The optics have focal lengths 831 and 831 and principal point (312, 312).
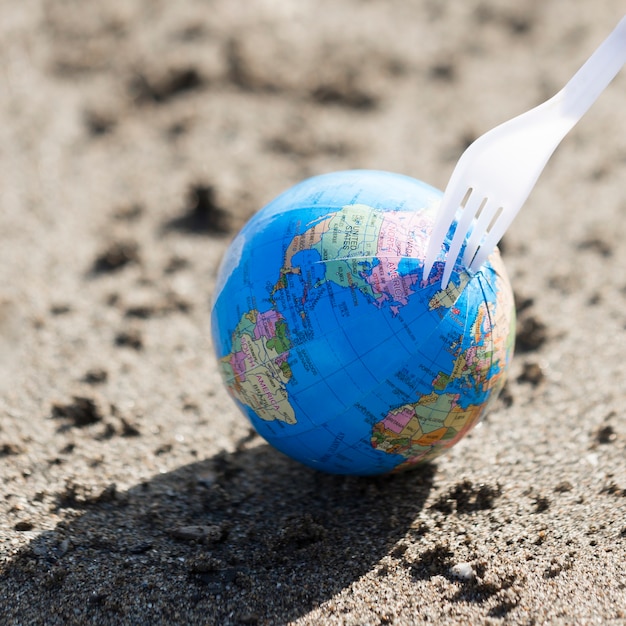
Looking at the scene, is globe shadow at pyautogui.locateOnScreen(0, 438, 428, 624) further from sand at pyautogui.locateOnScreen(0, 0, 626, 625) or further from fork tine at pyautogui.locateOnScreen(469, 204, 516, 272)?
fork tine at pyautogui.locateOnScreen(469, 204, 516, 272)

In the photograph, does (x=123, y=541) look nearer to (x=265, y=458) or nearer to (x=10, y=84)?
(x=265, y=458)

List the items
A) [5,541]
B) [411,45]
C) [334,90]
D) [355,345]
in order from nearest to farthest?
[355,345] → [5,541] → [334,90] → [411,45]

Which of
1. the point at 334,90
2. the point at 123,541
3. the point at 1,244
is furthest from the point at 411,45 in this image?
the point at 123,541

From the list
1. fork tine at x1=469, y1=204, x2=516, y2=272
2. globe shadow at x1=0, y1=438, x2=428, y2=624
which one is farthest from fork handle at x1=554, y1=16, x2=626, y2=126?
globe shadow at x1=0, y1=438, x2=428, y2=624

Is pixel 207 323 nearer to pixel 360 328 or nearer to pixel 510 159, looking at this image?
pixel 360 328

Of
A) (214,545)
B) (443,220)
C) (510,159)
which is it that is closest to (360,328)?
(443,220)
